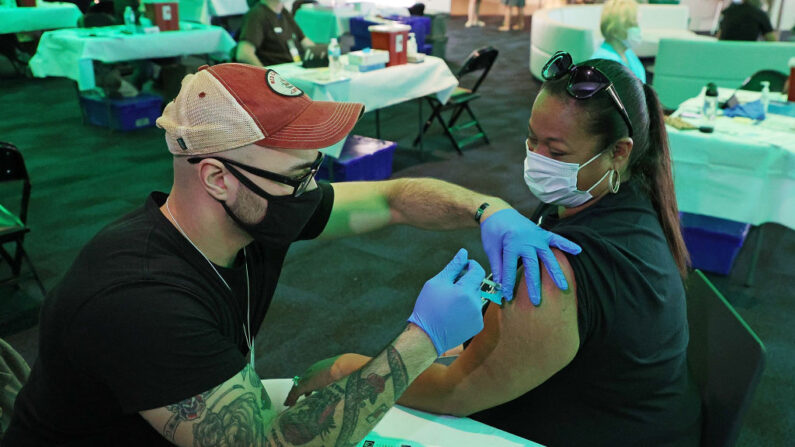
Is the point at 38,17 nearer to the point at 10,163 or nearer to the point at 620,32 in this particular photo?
the point at 10,163

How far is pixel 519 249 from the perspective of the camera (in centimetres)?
126

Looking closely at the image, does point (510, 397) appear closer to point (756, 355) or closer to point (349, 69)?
point (756, 355)

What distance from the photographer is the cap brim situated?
1.14 meters

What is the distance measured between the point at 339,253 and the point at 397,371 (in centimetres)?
268

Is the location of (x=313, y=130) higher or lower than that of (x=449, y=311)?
higher

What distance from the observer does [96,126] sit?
631cm

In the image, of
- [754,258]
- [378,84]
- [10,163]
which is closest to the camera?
[10,163]

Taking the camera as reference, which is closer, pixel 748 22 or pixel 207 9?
pixel 748 22


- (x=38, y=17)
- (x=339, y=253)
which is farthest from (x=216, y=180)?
(x=38, y=17)

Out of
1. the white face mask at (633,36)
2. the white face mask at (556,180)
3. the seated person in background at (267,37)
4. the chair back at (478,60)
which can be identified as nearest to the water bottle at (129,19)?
the seated person in background at (267,37)
